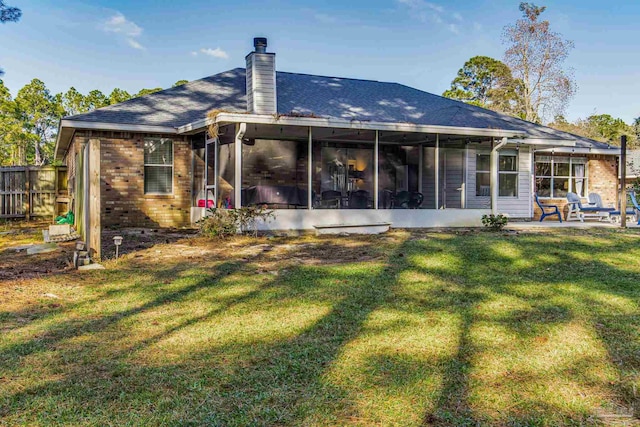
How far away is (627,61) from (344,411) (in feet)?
126

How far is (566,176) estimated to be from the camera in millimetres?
18422

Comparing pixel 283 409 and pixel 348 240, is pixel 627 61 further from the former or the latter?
pixel 283 409

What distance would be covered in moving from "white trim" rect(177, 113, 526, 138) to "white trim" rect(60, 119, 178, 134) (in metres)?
0.43

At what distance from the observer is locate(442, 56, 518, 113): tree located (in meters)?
39.3

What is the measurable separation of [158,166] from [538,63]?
31476 mm

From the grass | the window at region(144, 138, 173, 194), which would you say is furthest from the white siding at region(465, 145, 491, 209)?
the window at region(144, 138, 173, 194)

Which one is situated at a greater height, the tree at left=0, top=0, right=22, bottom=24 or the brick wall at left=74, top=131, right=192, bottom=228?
the tree at left=0, top=0, right=22, bottom=24

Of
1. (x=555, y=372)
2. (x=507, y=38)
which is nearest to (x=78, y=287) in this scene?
(x=555, y=372)

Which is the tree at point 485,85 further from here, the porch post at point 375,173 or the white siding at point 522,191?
the porch post at point 375,173

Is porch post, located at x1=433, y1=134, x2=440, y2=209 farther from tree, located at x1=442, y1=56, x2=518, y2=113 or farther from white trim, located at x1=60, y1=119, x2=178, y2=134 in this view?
tree, located at x1=442, y1=56, x2=518, y2=113

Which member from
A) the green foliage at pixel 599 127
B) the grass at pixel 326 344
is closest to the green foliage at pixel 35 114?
the green foliage at pixel 599 127

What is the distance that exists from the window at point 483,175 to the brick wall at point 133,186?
789cm

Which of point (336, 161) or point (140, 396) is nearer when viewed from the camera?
point (140, 396)

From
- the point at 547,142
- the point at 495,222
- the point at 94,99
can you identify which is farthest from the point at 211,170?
the point at 94,99
